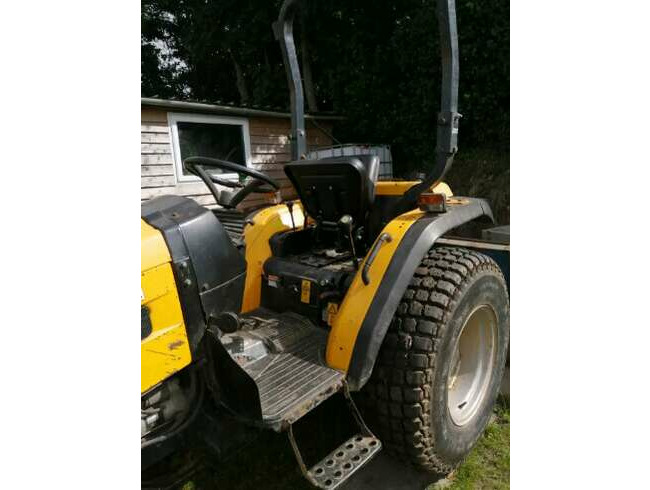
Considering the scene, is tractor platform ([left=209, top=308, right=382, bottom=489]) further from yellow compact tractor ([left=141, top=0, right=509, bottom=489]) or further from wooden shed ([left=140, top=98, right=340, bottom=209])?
wooden shed ([left=140, top=98, right=340, bottom=209])

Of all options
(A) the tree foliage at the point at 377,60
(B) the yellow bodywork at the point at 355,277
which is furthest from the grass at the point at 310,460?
(A) the tree foliage at the point at 377,60

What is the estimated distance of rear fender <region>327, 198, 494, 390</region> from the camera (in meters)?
1.88

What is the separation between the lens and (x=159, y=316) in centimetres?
159

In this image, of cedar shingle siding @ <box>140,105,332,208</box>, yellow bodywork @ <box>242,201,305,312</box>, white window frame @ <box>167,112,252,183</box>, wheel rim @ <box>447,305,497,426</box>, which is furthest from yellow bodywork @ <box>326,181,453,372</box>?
white window frame @ <box>167,112,252,183</box>

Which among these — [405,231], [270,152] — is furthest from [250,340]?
[270,152]

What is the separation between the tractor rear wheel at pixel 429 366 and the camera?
6.35ft

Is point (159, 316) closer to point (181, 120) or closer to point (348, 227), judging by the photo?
point (348, 227)

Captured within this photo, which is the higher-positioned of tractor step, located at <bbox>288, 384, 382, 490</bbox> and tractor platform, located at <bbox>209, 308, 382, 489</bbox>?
tractor platform, located at <bbox>209, 308, 382, 489</bbox>

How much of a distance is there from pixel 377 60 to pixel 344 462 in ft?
29.9

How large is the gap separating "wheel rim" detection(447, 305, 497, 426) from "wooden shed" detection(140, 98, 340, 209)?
15.9ft

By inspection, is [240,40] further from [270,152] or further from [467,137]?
[467,137]

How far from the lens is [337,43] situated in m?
10.5

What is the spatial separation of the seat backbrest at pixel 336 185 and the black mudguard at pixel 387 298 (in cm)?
42

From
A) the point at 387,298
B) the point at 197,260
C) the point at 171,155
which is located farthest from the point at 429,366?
the point at 171,155
